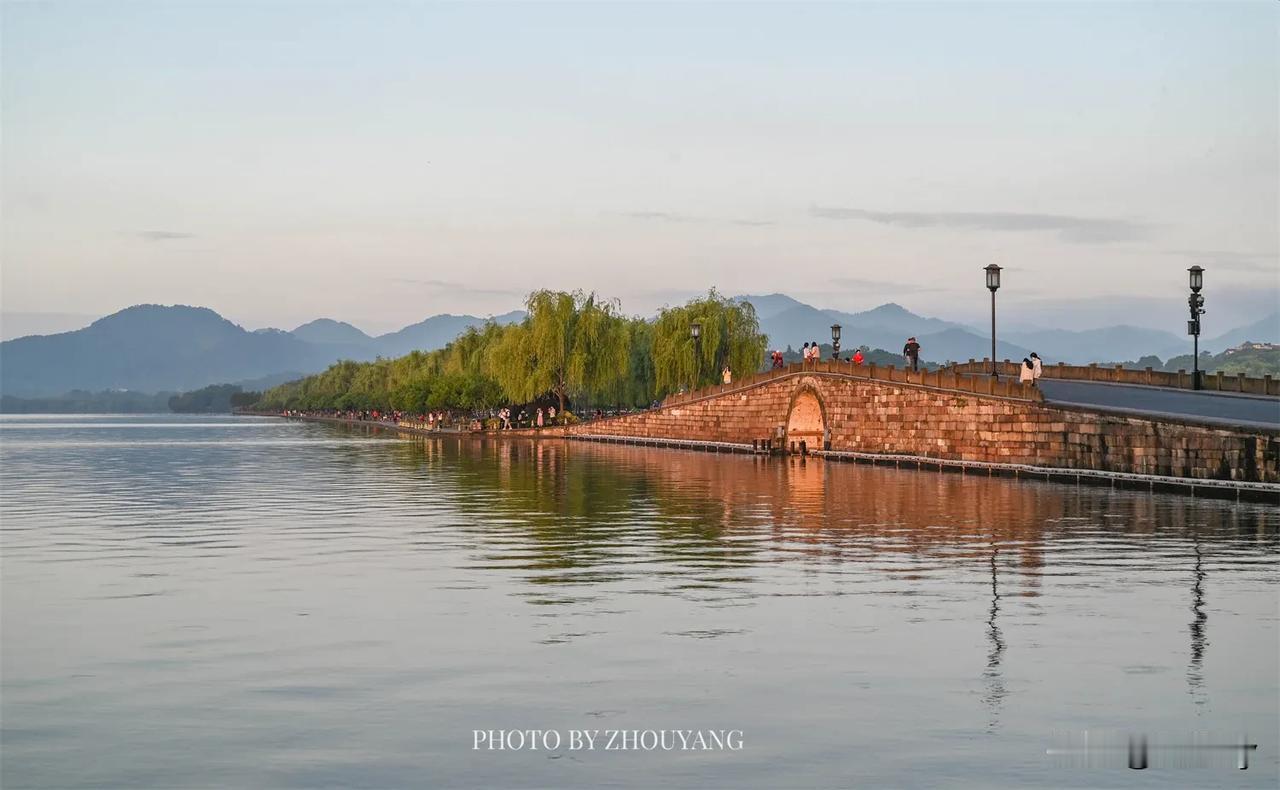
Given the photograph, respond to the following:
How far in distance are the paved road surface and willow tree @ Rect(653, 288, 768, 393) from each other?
29.7m

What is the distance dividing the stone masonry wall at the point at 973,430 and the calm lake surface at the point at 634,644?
4.58 metres

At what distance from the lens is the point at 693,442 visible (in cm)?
7062

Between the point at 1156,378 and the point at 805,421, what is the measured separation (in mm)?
15812

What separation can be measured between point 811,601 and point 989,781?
24.5 ft

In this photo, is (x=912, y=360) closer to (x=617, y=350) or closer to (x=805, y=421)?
(x=805, y=421)

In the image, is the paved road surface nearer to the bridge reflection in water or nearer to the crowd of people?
the crowd of people

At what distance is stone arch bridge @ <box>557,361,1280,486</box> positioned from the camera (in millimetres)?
33719

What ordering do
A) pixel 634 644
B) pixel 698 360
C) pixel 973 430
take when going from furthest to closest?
pixel 698 360 → pixel 973 430 → pixel 634 644

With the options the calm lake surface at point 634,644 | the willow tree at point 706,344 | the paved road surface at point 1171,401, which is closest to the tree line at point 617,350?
the willow tree at point 706,344

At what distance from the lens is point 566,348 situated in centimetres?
8712

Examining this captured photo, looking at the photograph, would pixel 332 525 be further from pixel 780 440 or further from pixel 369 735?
pixel 780 440

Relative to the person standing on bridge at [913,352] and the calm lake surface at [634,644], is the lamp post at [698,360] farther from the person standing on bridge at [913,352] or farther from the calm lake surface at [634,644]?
the calm lake surface at [634,644]

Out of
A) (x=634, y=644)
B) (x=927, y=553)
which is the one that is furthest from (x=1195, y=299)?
(x=634, y=644)

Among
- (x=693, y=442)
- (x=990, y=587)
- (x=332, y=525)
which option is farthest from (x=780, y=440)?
(x=990, y=587)
